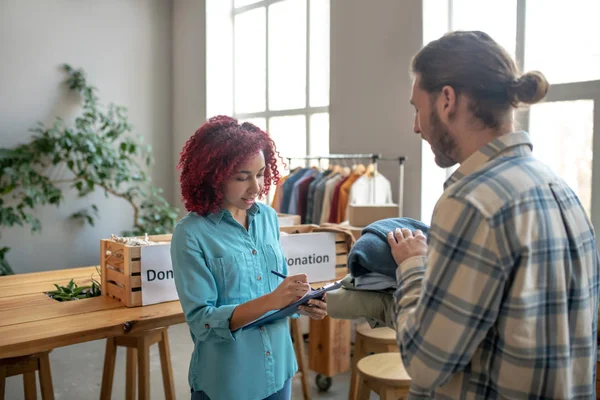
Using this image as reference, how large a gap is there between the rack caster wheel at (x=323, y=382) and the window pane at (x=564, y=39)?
2303 mm

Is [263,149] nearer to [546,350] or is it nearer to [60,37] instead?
[546,350]

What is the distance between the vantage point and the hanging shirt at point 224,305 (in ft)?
5.10

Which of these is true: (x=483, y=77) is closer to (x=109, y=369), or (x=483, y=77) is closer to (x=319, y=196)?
(x=109, y=369)

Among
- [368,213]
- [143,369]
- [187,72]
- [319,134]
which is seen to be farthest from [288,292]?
[187,72]

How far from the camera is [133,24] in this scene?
6039mm

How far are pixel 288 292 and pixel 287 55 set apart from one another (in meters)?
4.44

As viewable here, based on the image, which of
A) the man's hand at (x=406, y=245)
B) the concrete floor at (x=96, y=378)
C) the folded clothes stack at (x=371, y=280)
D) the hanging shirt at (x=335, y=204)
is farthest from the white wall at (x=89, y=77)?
the man's hand at (x=406, y=245)

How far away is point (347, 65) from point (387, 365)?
2764 millimetres

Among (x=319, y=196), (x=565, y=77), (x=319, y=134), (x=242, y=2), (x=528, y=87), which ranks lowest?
(x=319, y=196)

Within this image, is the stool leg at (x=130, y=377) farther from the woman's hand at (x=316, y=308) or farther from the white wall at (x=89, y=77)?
the white wall at (x=89, y=77)

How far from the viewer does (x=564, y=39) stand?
339 cm

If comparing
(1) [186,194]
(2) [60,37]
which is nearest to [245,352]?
(1) [186,194]

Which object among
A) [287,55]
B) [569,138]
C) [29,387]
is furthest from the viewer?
[287,55]

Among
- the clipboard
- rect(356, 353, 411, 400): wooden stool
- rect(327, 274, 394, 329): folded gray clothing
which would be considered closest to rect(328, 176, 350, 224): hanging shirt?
rect(356, 353, 411, 400): wooden stool
